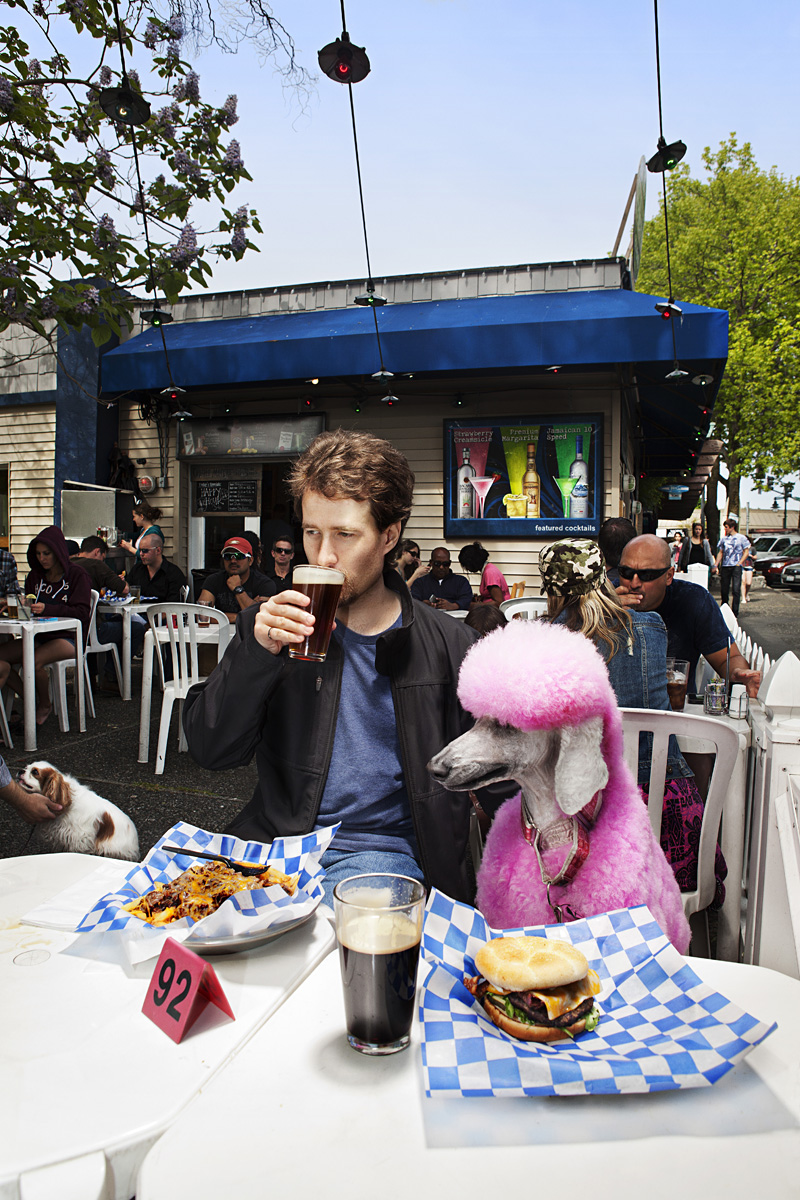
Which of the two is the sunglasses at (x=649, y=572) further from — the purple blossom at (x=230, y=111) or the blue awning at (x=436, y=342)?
the blue awning at (x=436, y=342)

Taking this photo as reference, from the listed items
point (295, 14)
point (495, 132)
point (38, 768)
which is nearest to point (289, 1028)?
point (38, 768)

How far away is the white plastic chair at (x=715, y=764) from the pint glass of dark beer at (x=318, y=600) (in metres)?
1.10

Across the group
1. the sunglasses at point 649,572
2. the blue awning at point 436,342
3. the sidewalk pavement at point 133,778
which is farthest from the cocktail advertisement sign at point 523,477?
the sunglasses at point 649,572

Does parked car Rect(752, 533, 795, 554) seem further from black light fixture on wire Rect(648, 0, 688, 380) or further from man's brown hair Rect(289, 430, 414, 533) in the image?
man's brown hair Rect(289, 430, 414, 533)

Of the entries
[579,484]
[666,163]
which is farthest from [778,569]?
[666,163]

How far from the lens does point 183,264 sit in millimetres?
3967

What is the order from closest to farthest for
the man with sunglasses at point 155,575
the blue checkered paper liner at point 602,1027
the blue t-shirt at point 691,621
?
the blue checkered paper liner at point 602,1027
the blue t-shirt at point 691,621
the man with sunglasses at point 155,575

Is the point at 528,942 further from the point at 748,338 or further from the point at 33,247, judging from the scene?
the point at 748,338

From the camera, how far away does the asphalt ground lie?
412cm

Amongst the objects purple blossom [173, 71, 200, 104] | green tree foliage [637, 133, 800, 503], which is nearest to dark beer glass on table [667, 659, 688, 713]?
purple blossom [173, 71, 200, 104]

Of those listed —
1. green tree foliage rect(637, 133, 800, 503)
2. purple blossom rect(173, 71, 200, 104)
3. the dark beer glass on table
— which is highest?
green tree foliage rect(637, 133, 800, 503)

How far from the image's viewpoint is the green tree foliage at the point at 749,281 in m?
23.4

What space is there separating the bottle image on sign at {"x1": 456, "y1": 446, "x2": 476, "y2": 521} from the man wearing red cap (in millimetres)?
3411

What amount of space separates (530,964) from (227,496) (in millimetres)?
10317
